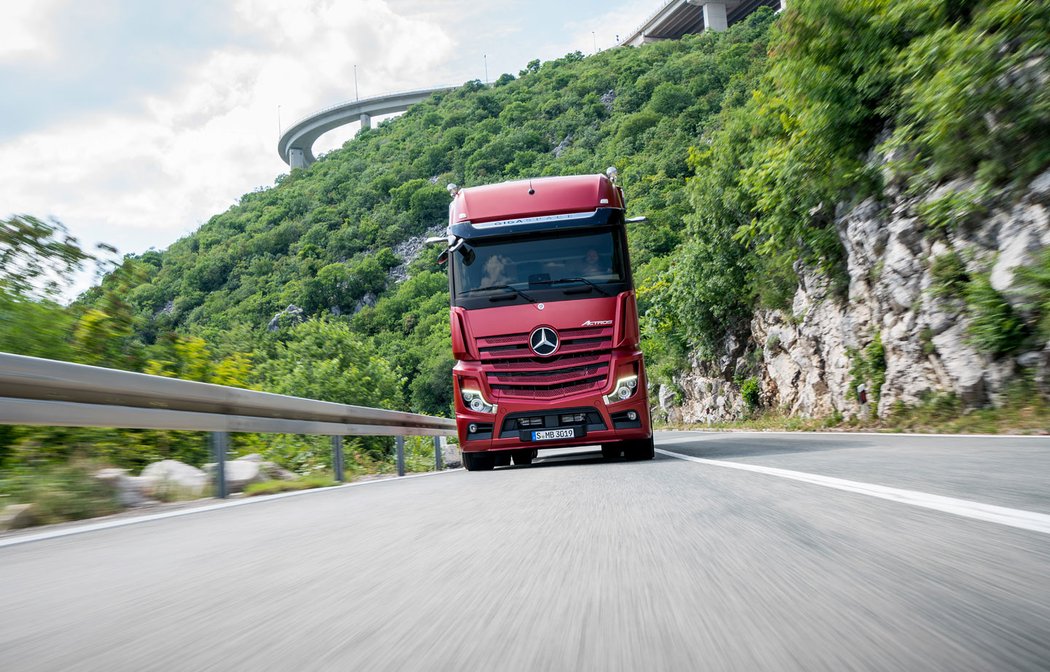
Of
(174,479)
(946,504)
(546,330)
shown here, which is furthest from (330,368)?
(946,504)

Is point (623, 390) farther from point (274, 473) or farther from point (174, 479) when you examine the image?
point (174, 479)

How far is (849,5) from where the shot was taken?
15844mm

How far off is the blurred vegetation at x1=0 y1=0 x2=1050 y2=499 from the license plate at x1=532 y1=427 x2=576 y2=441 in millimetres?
3105

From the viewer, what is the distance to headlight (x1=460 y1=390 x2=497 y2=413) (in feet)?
34.2

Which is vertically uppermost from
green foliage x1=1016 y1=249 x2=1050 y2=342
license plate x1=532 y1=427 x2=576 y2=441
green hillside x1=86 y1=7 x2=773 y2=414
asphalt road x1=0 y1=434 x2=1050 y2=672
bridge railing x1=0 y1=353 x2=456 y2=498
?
green hillside x1=86 y1=7 x2=773 y2=414

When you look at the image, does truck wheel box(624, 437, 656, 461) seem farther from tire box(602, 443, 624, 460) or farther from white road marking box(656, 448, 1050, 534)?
white road marking box(656, 448, 1050, 534)

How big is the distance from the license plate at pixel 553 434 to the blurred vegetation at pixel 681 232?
10.2 feet

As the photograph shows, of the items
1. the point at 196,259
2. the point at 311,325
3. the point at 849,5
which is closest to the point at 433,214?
the point at 196,259

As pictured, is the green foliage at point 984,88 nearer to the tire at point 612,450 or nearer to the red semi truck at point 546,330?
the red semi truck at point 546,330

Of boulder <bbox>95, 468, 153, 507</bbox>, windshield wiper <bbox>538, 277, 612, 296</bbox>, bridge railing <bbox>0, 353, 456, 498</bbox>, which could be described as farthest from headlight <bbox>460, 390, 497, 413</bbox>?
boulder <bbox>95, 468, 153, 507</bbox>

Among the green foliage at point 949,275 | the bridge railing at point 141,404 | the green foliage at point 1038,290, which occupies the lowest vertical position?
the bridge railing at point 141,404

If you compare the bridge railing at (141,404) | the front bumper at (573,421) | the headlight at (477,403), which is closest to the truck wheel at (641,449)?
the front bumper at (573,421)

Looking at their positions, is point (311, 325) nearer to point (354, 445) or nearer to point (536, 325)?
point (354, 445)

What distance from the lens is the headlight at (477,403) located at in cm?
1044
